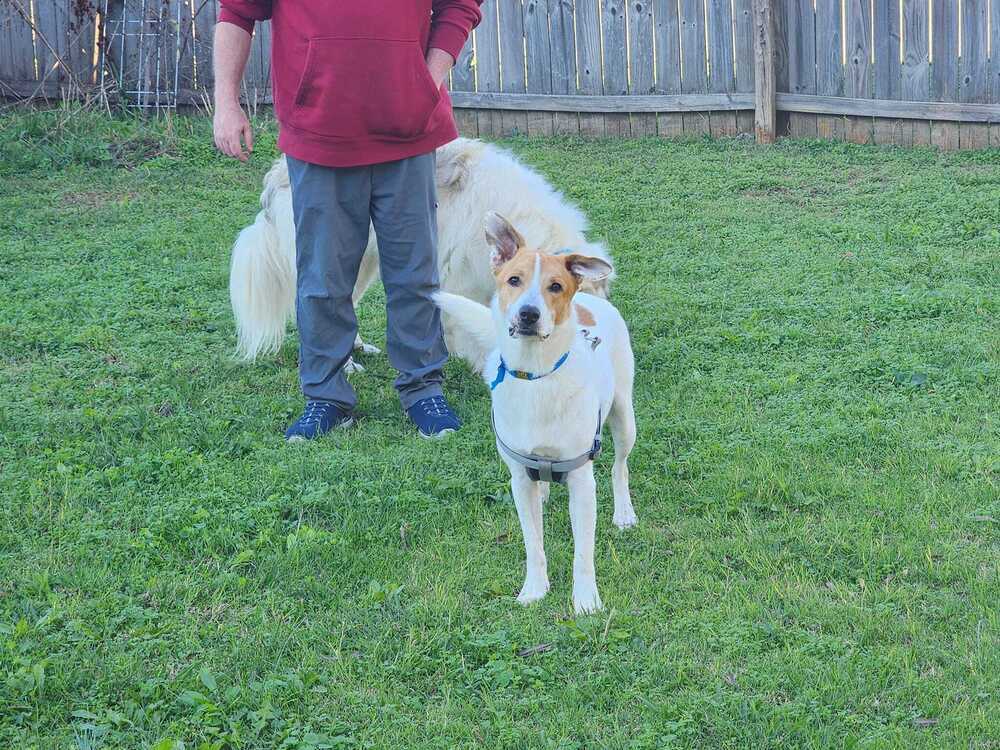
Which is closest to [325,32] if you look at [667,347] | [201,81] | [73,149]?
[667,347]

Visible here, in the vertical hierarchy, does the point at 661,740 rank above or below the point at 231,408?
below

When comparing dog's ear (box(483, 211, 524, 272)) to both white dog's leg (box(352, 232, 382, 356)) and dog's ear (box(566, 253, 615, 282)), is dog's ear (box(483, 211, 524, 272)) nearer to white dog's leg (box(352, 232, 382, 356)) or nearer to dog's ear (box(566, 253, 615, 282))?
dog's ear (box(566, 253, 615, 282))

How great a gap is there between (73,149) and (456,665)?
8.46m

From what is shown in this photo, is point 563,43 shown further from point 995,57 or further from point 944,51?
point 995,57

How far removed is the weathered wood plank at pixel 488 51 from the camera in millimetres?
11000

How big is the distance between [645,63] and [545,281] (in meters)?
Answer: 8.10

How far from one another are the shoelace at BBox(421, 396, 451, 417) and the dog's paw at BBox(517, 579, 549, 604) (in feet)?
4.59

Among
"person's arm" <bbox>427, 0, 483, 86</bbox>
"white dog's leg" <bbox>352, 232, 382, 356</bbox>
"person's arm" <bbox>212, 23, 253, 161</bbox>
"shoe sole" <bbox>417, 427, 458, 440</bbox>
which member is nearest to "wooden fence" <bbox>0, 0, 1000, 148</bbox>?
"white dog's leg" <bbox>352, 232, 382, 356</bbox>

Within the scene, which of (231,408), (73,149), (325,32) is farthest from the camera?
(73,149)

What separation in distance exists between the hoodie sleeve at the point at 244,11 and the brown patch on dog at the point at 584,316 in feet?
6.04

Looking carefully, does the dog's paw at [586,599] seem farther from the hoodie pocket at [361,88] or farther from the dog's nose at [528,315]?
the hoodie pocket at [361,88]

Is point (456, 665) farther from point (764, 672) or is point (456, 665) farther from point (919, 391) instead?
point (919, 391)

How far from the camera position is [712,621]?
3121 mm

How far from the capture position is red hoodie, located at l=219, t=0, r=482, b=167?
415cm
